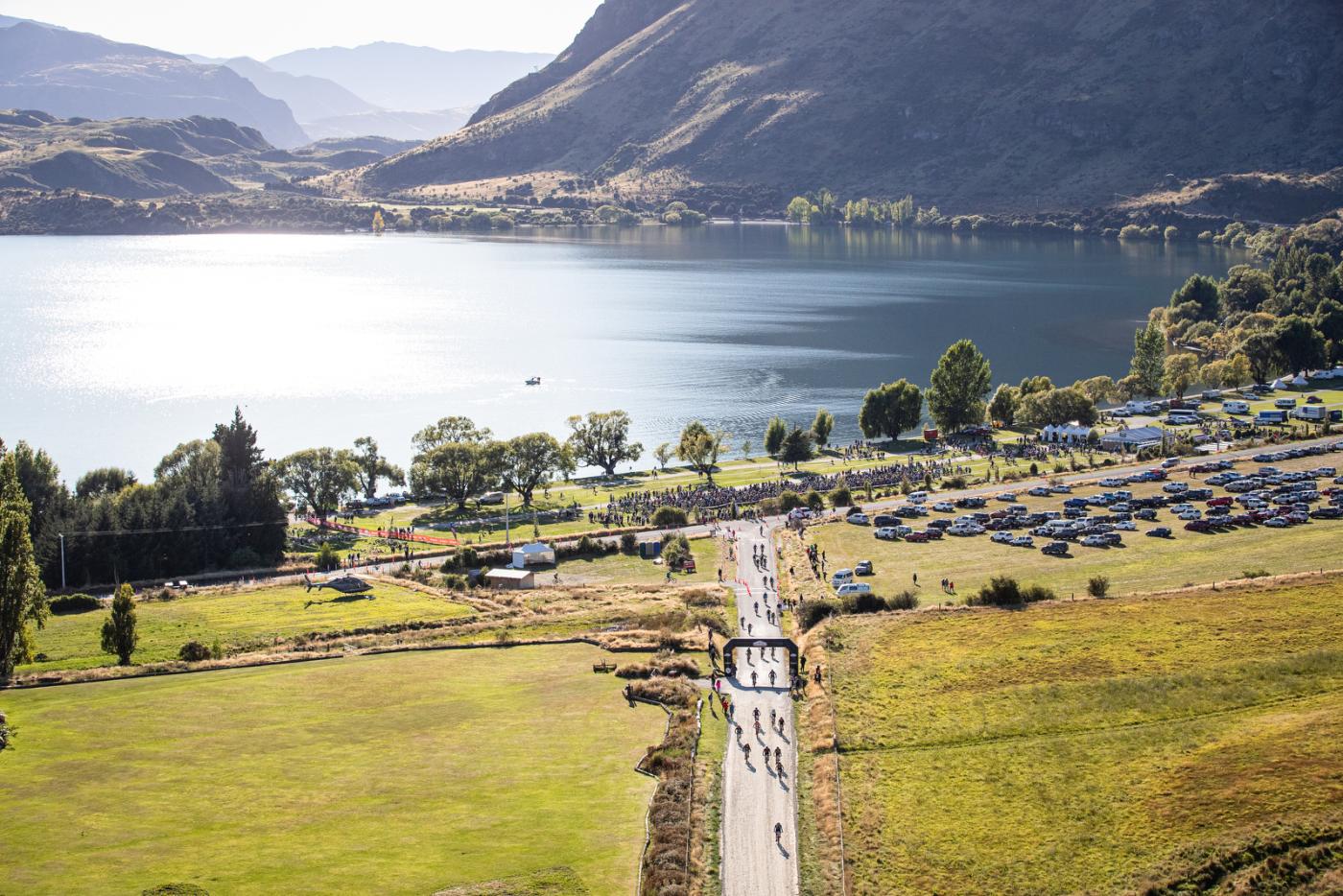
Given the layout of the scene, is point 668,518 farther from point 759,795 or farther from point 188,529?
point 759,795

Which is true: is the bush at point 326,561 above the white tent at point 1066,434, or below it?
below

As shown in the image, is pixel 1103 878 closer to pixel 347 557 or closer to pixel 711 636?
pixel 711 636

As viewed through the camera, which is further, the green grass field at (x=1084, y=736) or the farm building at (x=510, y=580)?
the farm building at (x=510, y=580)

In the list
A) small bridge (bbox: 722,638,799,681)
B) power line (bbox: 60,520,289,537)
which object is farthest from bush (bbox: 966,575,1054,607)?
power line (bbox: 60,520,289,537)

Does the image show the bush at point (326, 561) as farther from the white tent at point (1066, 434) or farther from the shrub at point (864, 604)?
the white tent at point (1066, 434)

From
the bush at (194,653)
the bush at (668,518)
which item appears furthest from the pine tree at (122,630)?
the bush at (668,518)

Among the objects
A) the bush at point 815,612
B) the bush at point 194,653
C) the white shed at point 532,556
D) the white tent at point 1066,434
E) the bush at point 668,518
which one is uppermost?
the white tent at point 1066,434

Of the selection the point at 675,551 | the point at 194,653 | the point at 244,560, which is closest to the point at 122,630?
the point at 194,653
